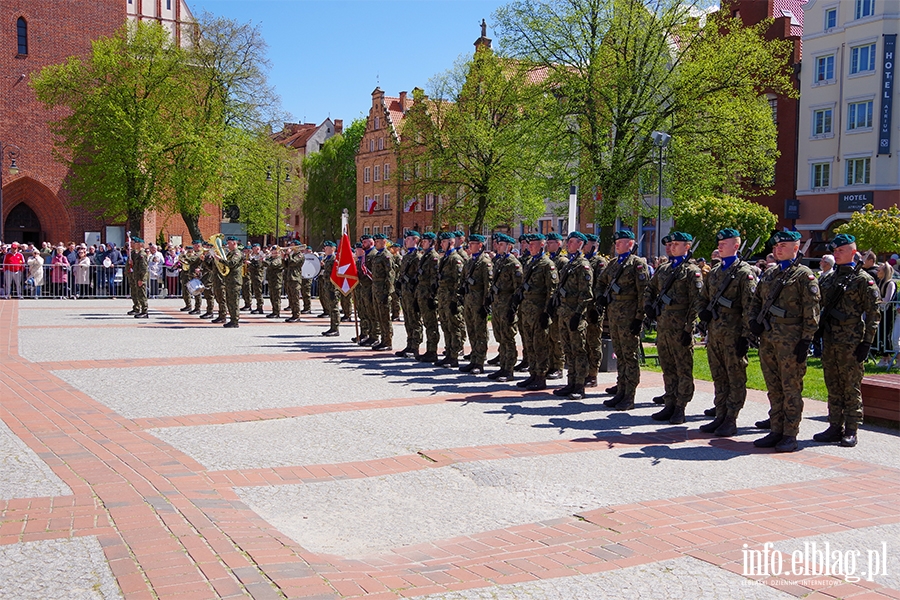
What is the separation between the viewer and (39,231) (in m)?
45.9

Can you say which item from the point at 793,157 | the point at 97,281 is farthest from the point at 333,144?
the point at 97,281

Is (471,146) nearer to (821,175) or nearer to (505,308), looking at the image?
(821,175)

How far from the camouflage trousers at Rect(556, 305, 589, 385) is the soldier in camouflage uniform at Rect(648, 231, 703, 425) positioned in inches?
47.8

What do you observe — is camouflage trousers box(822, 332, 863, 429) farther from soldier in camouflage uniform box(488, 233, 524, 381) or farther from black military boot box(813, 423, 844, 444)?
soldier in camouflage uniform box(488, 233, 524, 381)

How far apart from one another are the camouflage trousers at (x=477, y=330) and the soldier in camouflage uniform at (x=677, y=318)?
4005 millimetres

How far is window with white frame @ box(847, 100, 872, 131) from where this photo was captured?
40575 millimetres

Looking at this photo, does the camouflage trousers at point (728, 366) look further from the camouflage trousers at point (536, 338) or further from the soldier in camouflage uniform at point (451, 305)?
the soldier in camouflage uniform at point (451, 305)

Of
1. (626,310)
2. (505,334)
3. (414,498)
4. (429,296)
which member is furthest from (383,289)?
(414,498)

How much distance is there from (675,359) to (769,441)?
1571 millimetres

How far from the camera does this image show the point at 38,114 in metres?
44.5

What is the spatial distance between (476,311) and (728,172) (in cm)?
2150

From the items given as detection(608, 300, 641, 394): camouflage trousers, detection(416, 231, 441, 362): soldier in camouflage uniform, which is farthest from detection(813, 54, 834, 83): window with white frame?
detection(608, 300, 641, 394): camouflage trousers

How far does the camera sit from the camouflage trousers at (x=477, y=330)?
13594mm

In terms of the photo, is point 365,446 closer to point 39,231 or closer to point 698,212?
point 698,212
